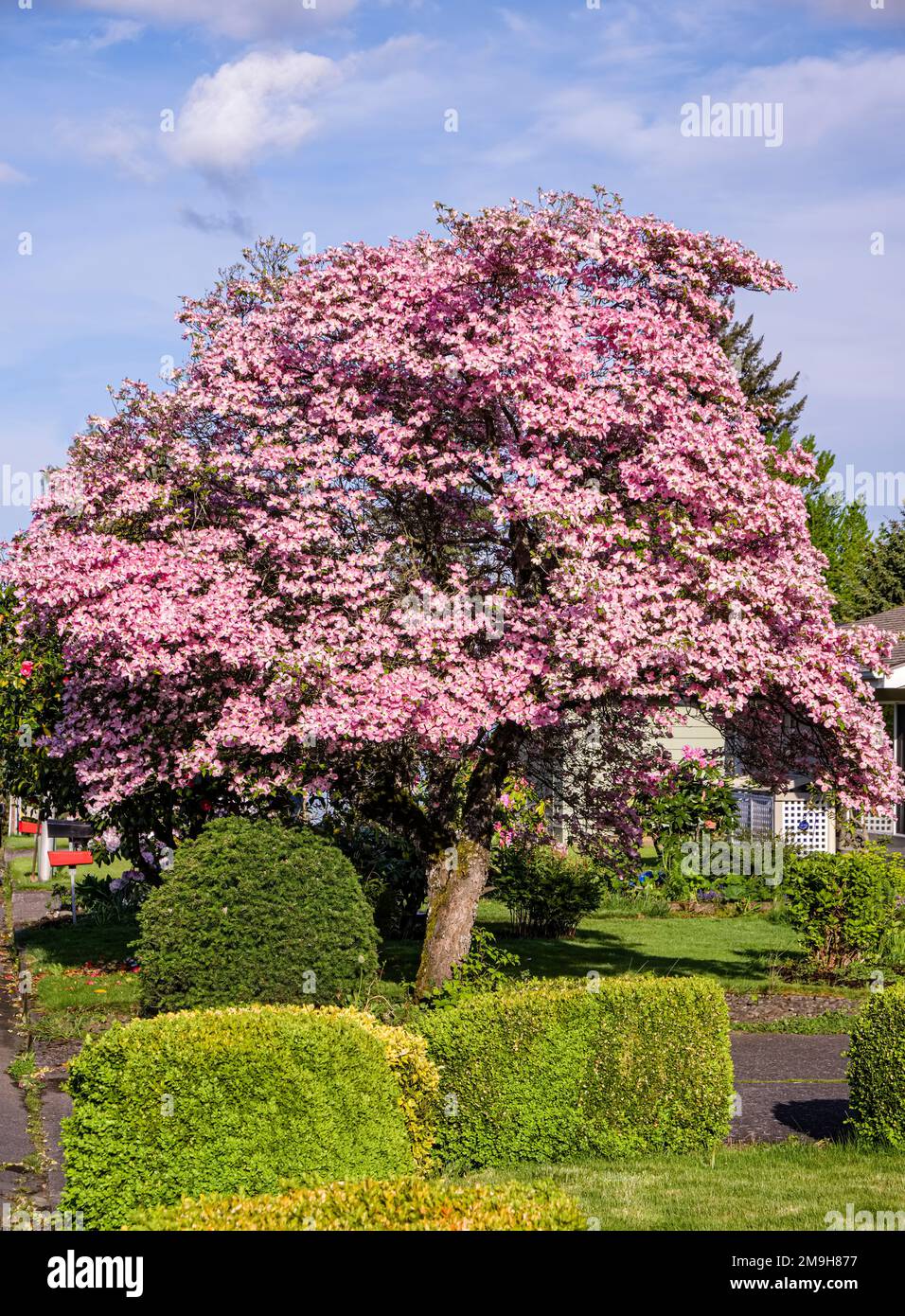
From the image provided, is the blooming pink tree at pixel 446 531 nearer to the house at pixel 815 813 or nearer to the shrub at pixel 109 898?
the shrub at pixel 109 898

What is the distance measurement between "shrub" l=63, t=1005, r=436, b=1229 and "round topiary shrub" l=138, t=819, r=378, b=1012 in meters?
2.69

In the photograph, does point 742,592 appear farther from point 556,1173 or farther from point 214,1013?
point 214,1013

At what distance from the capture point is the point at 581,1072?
8359mm

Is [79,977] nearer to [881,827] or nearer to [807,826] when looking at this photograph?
[807,826]

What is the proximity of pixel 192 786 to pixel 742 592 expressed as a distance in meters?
6.51

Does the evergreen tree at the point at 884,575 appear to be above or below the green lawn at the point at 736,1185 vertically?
above

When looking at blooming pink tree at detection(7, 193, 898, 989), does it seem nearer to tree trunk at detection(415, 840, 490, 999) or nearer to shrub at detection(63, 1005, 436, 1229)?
tree trunk at detection(415, 840, 490, 999)

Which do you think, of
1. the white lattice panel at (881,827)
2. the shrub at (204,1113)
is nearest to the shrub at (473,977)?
the shrub at (204,1113)

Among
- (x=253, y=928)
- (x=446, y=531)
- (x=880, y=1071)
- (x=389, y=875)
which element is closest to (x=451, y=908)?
(x=446, y=531)

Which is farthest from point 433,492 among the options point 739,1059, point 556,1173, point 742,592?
point 556,1173

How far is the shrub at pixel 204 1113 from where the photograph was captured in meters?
6.40

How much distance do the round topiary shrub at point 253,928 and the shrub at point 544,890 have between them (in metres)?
10.3
